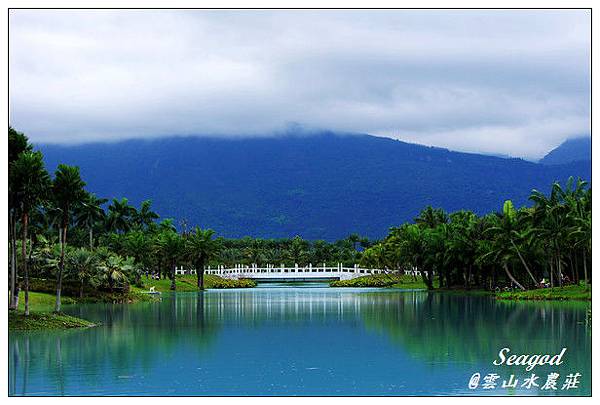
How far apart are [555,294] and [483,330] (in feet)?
81.9

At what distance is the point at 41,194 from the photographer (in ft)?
112

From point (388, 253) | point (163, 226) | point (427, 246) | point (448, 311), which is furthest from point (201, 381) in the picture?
point (163, 226)

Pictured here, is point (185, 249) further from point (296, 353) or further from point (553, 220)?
point (296, 353)

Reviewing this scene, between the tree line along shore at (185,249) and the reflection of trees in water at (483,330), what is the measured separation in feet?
21.4

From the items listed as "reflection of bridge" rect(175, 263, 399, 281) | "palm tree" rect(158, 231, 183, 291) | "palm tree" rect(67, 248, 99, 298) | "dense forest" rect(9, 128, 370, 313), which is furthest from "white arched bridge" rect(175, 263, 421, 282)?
"palm tree" rect(67, 248, 99, 298)

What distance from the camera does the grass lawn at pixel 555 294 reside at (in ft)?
185

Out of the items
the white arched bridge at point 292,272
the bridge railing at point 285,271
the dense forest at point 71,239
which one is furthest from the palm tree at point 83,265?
the white arched bridge at point 292,272

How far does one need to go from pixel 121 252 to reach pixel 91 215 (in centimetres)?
560

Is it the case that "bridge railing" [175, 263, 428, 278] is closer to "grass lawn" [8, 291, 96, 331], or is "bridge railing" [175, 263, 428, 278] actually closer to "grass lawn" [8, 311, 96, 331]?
"grass lawn" [8, 291, 96, 331]

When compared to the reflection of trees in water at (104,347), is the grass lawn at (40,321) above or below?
above

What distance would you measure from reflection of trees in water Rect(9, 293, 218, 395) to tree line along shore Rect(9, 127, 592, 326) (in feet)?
9.34

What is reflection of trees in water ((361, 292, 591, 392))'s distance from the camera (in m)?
26.6

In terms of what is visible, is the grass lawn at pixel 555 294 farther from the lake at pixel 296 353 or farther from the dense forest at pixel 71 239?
the dense forest at pixel 71 239

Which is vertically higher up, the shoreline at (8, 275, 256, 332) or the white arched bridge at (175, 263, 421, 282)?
the white arched bridge at (175, 263, 421, 282)
